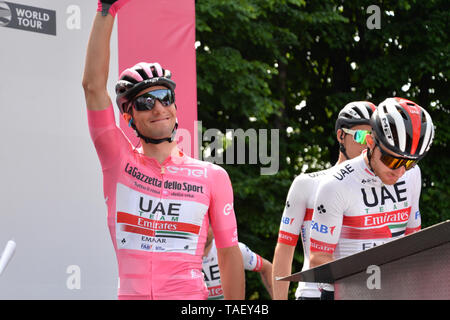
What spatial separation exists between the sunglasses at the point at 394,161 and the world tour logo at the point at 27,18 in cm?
218

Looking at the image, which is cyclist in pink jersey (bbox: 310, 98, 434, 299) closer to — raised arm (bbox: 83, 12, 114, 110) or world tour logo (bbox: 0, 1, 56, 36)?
raised arm (bbox: 83, 12, 114, 110)

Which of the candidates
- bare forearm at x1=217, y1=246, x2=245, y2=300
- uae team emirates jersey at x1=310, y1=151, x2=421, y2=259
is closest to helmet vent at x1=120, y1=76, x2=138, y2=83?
bare forearm at x1=217, y1=246, x2=245, y2=300

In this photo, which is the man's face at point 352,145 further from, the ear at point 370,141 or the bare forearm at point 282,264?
the ear at point 370,141

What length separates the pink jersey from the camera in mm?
3229

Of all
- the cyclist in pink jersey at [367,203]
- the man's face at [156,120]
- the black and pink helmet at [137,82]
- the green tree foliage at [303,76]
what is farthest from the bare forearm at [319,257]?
the green tree foliage at [303,76]

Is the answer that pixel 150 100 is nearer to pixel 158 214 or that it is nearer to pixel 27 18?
pixel 158 214

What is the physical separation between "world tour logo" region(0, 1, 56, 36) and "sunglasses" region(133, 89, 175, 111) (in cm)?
134

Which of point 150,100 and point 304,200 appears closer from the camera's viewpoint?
point 150,100

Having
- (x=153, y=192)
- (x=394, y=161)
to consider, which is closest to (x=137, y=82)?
(x=153, y=192)

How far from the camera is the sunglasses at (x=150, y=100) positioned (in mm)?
3373

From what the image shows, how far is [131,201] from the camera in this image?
11.1 feet

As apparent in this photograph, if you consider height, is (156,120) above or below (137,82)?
below

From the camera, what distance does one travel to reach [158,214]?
132 inches

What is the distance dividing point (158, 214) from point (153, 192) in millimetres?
111
